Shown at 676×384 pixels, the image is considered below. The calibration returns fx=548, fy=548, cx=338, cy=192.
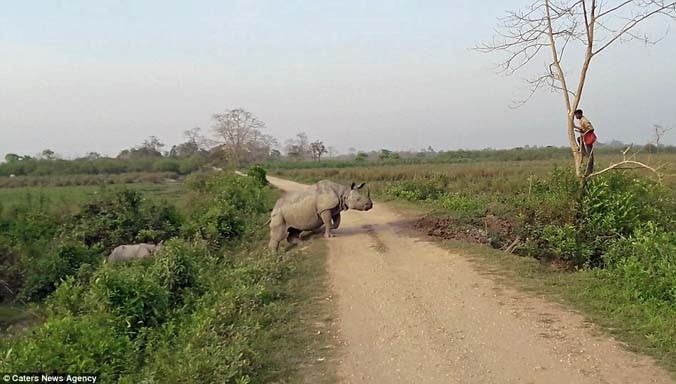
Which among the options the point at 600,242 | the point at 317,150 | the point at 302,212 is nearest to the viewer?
the point at 600,242

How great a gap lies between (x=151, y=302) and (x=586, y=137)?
7499 millimetres

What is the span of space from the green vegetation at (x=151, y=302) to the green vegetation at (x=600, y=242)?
139 inches

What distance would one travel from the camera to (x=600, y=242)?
911 centimetres

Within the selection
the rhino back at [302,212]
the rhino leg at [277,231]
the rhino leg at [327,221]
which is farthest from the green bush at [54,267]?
the rhino leg at [327,221]

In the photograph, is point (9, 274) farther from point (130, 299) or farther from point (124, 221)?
point (130, 299)

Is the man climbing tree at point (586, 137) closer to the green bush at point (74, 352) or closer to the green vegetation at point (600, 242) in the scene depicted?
the green vegetation at point (600, 242)

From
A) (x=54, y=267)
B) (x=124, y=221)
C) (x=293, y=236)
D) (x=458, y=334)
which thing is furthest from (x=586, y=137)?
(x=124, y=221)

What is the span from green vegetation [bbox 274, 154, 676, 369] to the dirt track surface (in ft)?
1.72

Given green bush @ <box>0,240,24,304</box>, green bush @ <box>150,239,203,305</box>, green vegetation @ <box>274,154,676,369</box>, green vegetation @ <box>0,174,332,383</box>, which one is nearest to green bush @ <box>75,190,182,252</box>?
green vegetation @ <box>0,174,332,383</box>

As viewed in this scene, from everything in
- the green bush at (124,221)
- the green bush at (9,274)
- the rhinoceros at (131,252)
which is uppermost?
the green bush at (124,221)

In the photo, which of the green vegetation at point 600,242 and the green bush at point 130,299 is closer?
the green vegetation at point 600,242

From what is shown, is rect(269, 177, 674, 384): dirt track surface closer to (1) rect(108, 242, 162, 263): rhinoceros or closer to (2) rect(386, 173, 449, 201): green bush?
(1) rect(108, 242, 162, 263): rhinoceros

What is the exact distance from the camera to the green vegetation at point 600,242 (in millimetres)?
6363

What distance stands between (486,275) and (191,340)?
4677 millimetres
